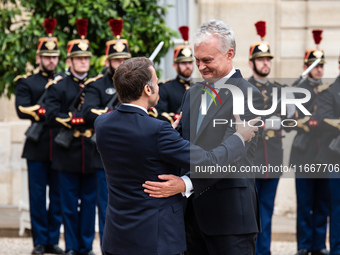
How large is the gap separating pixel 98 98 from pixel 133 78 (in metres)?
3.19

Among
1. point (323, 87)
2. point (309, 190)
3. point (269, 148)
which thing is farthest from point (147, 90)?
point (309, 190)

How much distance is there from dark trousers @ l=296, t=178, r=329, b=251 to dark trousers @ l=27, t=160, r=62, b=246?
239 centimetres

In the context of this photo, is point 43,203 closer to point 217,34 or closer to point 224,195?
point 224,195

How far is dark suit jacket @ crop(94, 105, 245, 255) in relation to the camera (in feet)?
11.0

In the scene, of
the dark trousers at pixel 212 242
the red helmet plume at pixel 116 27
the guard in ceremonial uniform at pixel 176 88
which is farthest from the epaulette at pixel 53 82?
the dark trousers at pixel 212 242

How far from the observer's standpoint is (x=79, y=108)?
674 centimetres

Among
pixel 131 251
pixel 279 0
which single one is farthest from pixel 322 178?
pixel 131 251

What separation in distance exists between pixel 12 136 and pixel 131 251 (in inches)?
260

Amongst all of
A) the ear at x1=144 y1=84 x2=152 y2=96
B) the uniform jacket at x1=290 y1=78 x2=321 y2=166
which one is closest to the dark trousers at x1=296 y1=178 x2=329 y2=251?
the uniform jacket at x1=290 y1=78 x2=321 y2=166

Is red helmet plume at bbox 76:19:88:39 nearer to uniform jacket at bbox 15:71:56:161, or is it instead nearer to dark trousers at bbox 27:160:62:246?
uniform jacket at bbox 15:71:56:161

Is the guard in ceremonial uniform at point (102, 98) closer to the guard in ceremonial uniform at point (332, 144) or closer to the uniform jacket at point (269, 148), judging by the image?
the uniform jacket at point (269, 148)

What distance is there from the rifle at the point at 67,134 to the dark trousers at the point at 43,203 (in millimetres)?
484

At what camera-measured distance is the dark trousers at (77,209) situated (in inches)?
262

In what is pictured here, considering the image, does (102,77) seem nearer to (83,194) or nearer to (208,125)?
(83,194)
